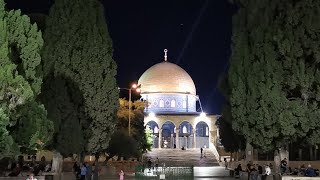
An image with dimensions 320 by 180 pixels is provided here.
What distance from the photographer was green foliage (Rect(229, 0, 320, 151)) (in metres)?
21.8

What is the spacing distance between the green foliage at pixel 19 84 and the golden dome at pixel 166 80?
6382cm

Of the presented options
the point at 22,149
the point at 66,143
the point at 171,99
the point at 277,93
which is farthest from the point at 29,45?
the point at 171,99

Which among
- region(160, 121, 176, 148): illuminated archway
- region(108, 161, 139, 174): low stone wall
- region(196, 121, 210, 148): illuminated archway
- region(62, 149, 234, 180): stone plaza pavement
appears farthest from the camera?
region(196, 121, 210, 148): illuminated archway

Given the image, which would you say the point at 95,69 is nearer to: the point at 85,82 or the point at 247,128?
the point at 85,82

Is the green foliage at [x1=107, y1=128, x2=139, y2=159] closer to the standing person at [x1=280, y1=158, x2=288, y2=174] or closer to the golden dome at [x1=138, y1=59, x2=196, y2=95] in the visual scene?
A: the standing person at [x1=280, y1=158, x2=288, y2=174]

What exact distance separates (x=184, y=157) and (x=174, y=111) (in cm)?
1822

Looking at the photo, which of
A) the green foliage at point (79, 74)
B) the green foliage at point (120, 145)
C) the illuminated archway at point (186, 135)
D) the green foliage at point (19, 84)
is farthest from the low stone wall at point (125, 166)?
the illuminated archway at point (186, 135)

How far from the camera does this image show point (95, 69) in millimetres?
26078

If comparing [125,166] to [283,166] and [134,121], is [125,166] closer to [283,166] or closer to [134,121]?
[134,121]

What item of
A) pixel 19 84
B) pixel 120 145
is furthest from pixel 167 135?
pixel 19 84

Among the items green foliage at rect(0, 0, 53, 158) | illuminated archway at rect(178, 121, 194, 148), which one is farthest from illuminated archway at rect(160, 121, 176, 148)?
green foliage at rect(0, 0, 53, 158)

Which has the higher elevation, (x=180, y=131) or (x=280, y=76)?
(x=180, y=131)

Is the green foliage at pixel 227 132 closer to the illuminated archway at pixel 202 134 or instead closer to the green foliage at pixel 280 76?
the green foliage at pixel 280 76

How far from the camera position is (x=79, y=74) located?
25.8 metres
